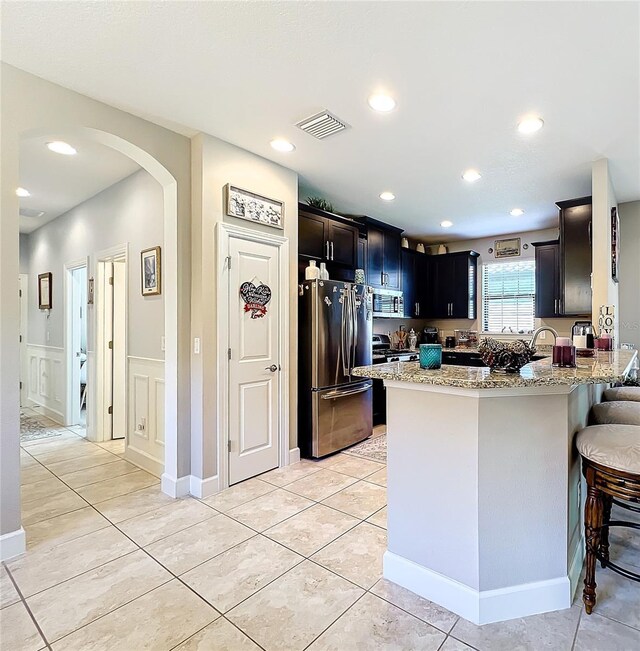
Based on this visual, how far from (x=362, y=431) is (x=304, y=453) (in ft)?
2.56

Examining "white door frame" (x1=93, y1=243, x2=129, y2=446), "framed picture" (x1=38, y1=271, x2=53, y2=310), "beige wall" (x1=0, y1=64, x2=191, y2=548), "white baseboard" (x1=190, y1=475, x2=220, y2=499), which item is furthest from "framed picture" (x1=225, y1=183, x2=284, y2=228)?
"framed picture" (x1=38, y1=271, x2=53, y2=310)

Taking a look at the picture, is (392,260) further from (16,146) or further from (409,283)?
(16,146)

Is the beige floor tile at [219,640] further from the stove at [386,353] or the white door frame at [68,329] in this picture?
the white door frame at [68,329]

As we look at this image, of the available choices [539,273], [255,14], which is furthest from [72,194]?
[539,273]

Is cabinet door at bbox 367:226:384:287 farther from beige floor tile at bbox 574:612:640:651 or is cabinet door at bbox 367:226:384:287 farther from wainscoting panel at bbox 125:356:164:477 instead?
beige floor tile at bbox 574:612:640:651

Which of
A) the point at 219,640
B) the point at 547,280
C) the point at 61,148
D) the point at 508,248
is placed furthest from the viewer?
the point at 508,248

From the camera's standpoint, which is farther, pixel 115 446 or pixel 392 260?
pixel 392 260

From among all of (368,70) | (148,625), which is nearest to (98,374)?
(148,625)

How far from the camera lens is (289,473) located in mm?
3371

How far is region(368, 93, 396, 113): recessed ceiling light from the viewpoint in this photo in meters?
2.37

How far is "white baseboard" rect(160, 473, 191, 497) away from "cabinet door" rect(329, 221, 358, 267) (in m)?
2.68

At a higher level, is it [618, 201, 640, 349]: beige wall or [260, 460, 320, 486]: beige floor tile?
[618, 201, 640, 349]: beige wall

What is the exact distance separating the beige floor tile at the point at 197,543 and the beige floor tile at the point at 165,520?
0.07 meters

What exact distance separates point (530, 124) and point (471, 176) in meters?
1.00
